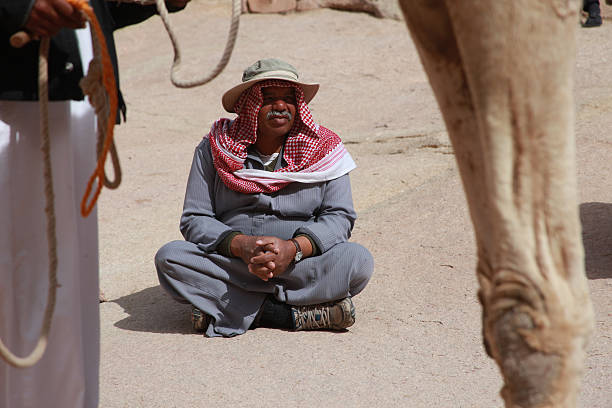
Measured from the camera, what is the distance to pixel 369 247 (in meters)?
4.78

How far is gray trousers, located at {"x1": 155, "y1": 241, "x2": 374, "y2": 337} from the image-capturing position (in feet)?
12.2

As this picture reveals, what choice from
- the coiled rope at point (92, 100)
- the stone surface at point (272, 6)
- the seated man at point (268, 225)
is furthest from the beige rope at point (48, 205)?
the stone surface at point (272, 6)

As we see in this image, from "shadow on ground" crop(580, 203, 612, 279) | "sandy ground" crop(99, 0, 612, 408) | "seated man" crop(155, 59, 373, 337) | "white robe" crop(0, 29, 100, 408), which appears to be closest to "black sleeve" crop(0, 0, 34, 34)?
"white robe" crop(0, 29, 100, 408)

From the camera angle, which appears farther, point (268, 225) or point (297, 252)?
point (268, 225)

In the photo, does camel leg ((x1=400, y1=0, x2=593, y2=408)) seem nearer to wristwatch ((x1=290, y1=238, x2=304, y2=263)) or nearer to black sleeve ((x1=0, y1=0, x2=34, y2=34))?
black sleeve ((x1=0, y1=0, x2=34, y2=34))

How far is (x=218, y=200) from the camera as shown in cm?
395

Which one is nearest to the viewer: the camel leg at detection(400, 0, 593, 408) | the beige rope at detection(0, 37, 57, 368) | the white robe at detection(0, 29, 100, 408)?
the camel leg at detection(400, 0, 593, 408)

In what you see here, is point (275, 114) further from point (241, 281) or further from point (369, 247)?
point (369, 247)

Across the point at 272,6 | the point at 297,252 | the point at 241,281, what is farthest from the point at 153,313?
the point at 272,6

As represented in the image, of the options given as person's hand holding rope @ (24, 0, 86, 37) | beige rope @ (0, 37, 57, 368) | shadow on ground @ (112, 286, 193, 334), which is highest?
person's hand holding rope @ (24, 0, 86, 37)

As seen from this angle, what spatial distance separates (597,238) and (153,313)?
2.65 metres

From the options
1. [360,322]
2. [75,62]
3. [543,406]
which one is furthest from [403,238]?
[543,406]

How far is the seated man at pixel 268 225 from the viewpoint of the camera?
372 cm

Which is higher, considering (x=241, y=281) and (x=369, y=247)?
(x=241, y=281)
